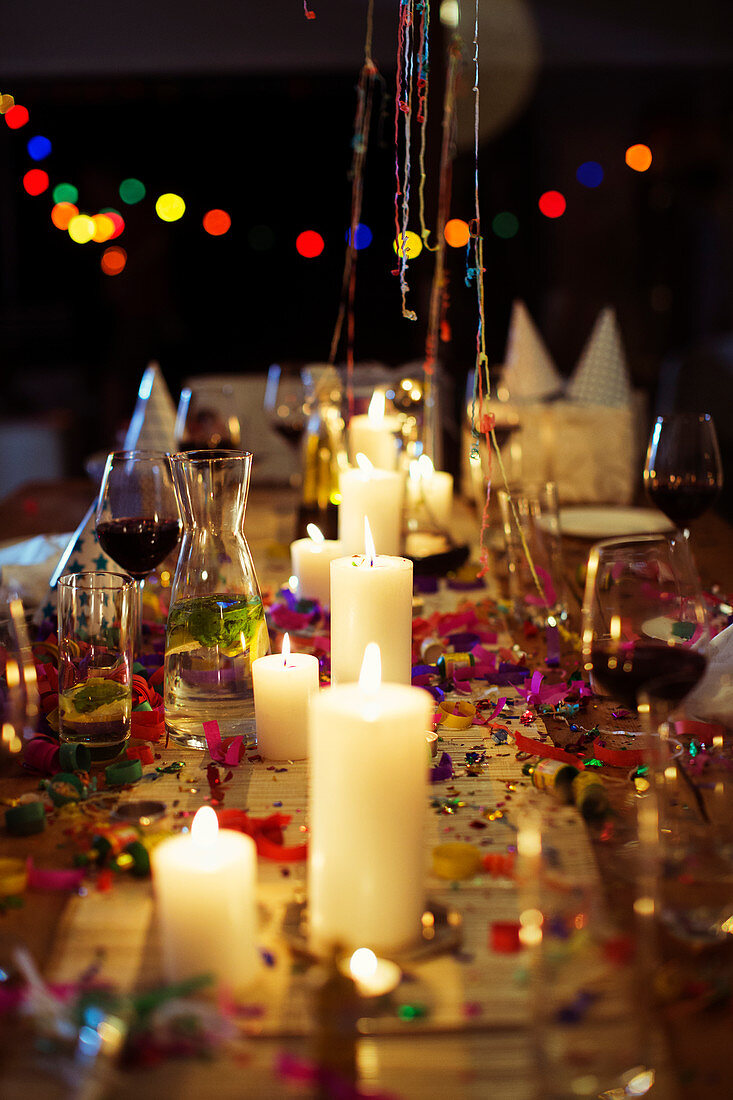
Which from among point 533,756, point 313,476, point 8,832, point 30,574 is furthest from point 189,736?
point 313,476

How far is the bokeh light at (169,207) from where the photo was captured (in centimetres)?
606

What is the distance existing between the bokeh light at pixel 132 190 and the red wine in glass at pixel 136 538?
5373 mm

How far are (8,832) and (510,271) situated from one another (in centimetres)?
605

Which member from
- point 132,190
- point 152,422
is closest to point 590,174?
point 132,190

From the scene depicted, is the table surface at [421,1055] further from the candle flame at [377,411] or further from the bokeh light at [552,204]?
the bokeh light at [552,204]

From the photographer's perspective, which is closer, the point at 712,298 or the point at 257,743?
the point at 257,743

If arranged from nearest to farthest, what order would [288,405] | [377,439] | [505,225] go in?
[377,439]
[288,405]
[505,225]

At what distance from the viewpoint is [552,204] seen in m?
6.42

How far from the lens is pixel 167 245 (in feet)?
19.9

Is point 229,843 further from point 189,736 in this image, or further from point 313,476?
point 313,476

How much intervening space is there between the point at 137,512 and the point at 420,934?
647mm

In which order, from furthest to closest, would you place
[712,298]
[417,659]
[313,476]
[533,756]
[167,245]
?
[712,298] < [167,245] < [313,476] < [417,659] < [533,756]

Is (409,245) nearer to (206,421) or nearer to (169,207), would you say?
(206,421)

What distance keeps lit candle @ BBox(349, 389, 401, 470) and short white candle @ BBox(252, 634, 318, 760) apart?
0.80 meters
